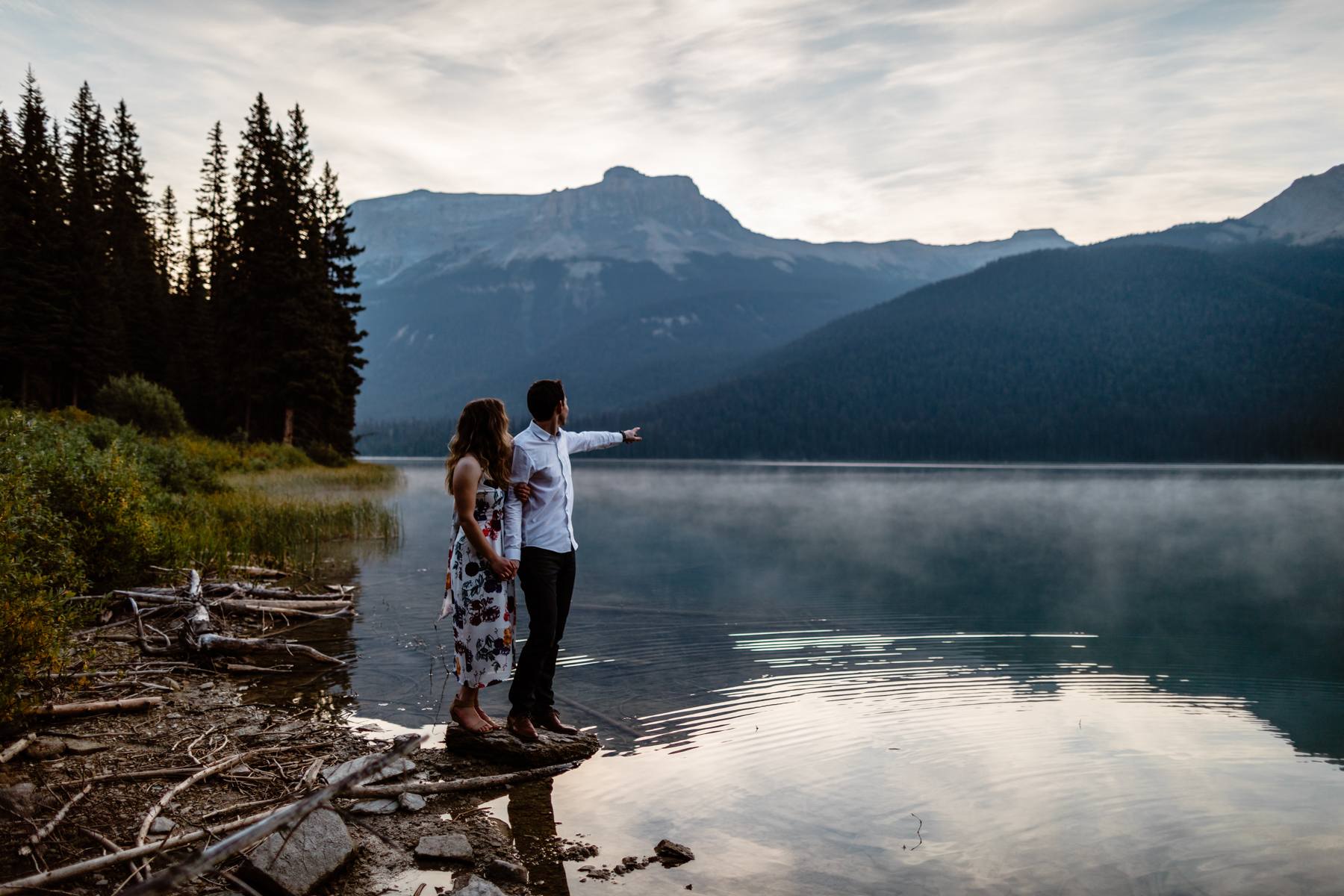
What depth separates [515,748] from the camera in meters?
7.09

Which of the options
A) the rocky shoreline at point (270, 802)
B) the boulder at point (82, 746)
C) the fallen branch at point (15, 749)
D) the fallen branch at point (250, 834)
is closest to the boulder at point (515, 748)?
the rocky shoreline at point (270, 802)

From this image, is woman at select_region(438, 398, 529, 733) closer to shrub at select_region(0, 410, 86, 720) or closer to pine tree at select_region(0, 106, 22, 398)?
shrub at select_region(0, 410, 86, 720)

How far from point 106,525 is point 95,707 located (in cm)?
482

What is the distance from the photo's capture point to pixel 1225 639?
1456 centimetres

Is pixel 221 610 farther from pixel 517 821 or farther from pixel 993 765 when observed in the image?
pixel 993 765

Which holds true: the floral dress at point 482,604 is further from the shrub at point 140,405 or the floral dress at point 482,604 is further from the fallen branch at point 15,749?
the shrub at point 140,405

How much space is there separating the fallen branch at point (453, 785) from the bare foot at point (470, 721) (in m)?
0.42

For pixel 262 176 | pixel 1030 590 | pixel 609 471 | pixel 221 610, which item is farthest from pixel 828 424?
pixel 221 610

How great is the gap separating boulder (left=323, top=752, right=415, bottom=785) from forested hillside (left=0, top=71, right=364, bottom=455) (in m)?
39.2

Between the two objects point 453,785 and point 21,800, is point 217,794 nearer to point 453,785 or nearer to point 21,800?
point 21,800

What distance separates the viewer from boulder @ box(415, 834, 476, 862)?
5.37 metres

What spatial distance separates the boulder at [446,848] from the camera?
5.37 meters

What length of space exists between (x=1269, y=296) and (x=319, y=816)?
218 m

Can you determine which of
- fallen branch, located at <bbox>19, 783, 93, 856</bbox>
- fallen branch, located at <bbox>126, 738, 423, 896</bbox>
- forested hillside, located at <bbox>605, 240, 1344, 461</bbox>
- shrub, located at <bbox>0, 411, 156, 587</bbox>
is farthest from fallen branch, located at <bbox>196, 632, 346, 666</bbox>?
forested hillside, located at <bbox>605, 240, 1344, 461</bbox>
